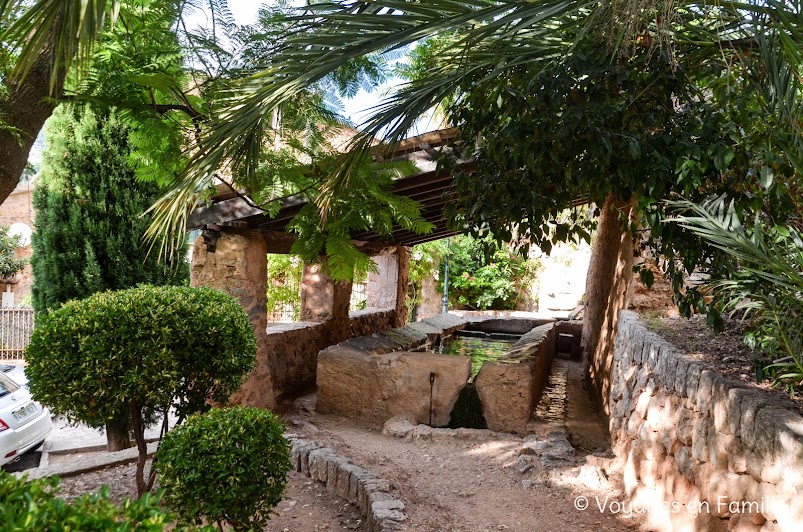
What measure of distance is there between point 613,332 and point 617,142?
4715 mm

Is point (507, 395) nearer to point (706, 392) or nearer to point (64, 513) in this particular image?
point (706, 392)

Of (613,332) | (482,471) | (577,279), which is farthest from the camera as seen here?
(577,279)

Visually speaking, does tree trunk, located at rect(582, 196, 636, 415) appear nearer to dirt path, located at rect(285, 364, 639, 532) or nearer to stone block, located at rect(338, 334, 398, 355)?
dirt path, located at rect(285, 364, 639, 532)

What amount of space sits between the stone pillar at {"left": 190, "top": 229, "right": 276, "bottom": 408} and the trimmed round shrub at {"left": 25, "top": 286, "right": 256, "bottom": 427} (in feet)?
8.50

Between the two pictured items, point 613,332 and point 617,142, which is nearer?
point 617,142

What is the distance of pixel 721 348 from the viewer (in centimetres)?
379

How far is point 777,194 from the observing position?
3.24 metres

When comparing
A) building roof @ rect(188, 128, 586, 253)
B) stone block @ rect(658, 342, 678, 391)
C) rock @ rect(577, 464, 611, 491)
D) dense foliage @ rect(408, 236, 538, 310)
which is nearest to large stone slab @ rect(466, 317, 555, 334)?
dense foliage @ rect(408, 236, 538, 310)

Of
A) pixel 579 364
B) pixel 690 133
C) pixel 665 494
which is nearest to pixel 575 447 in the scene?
pixel 665 494

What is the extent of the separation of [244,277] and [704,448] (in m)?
4.81

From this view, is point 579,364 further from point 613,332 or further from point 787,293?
point 787,293

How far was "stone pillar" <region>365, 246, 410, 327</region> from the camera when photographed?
1188cm

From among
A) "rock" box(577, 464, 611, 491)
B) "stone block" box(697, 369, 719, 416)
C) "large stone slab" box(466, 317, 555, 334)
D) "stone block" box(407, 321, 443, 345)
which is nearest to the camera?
"stone block" box(697, 369, 719, 416)

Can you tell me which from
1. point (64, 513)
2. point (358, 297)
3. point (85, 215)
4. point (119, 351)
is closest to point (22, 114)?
point (119, 351)
